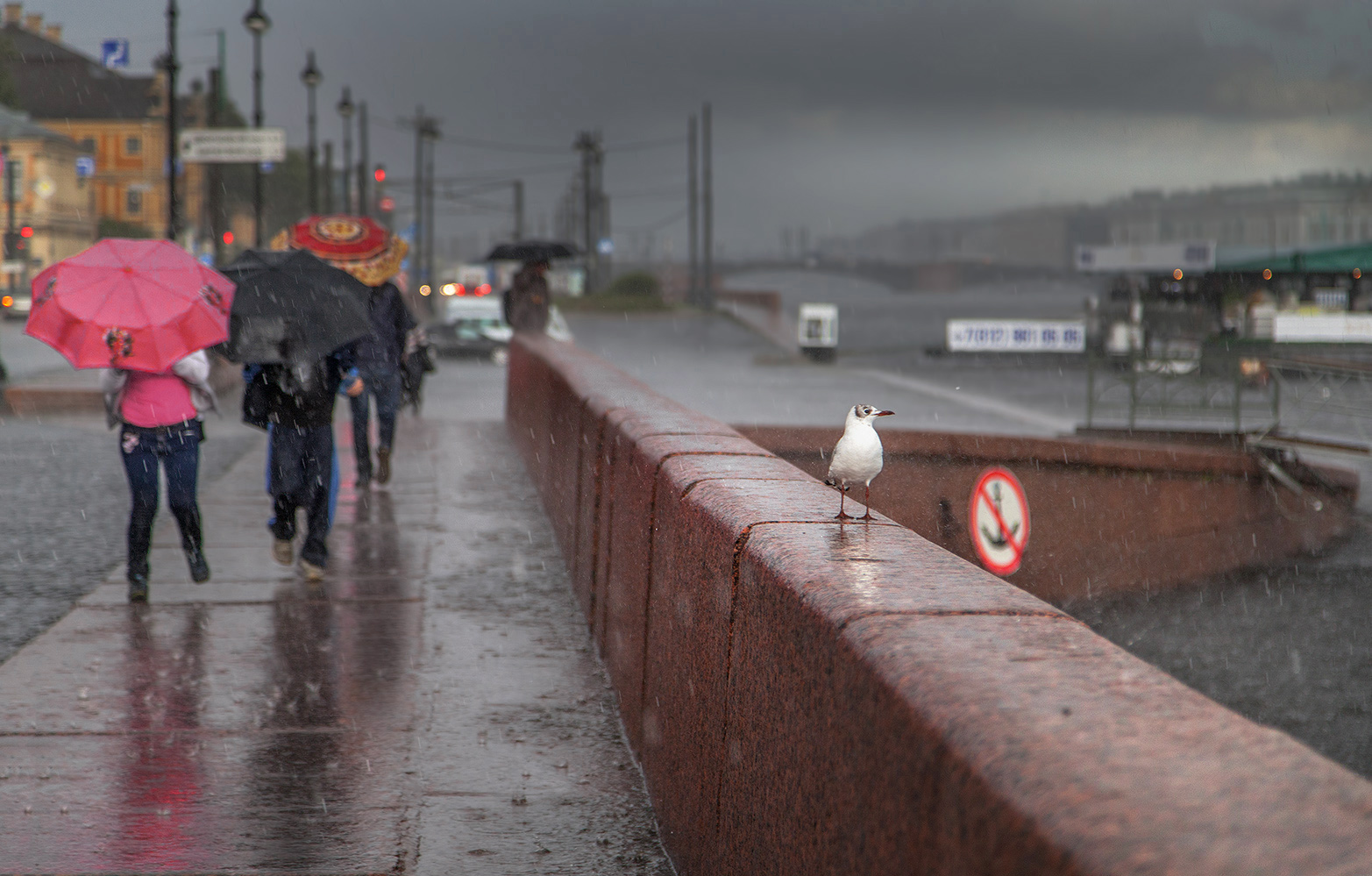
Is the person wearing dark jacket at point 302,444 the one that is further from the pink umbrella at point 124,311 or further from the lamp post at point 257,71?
the lamp post at point 257,71

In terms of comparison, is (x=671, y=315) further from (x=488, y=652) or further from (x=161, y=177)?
(x=161, y=177)

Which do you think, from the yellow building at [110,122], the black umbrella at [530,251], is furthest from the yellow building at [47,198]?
the black umbrella at [530,251]

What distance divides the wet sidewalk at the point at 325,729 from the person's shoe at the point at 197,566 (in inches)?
3.5

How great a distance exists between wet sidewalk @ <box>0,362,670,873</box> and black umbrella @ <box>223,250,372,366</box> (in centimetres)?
121

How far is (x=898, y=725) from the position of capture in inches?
74.2

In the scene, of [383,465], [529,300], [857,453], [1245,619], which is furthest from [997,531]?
[529,300]

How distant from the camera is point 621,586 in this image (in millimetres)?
4891

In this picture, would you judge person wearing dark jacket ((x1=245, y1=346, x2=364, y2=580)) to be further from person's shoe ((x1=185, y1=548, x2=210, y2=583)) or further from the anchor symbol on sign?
the anchor symbol on sign

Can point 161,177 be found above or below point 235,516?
above

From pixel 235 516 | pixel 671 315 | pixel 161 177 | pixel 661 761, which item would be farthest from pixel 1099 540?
pixel 161 177

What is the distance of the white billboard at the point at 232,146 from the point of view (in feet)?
69.6

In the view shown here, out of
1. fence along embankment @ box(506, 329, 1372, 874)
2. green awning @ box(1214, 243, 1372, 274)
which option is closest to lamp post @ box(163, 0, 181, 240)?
fence along embankment @ box(506, 329, 1372, 874)

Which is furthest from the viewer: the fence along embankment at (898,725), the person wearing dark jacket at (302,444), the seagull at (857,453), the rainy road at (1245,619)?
the rainy road at (1245,619)

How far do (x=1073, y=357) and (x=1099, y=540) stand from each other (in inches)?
969
